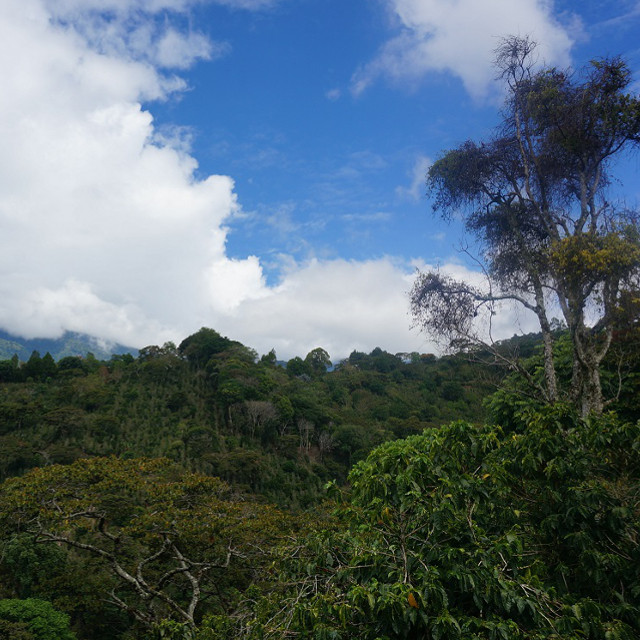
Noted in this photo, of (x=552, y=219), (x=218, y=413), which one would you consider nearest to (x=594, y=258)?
(x=552, y=219)

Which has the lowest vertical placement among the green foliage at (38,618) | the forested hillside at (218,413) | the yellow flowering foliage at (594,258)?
the green foliage at (38,618)

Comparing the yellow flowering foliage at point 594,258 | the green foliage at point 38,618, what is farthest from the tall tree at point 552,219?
the green foliage at point 38,618

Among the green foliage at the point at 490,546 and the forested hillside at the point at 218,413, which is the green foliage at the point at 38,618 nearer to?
the green foliage at the point at 490,546

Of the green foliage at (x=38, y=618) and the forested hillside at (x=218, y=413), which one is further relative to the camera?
the forested hillside at (x=218, y=413)

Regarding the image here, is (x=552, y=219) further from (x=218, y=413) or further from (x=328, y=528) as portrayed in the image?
(x=218, y=413)

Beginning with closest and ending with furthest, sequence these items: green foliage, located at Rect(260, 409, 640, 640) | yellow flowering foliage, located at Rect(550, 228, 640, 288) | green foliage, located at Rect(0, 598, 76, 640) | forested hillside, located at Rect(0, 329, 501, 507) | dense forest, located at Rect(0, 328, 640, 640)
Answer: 1. green foliage, located at Rect(260, 409, 640, 640)
2. dense forest, located at Rect(0, 328, 640, 640)
3. yellow flowering foliage, located at Rect(550, 228, 640, 288)
4. green foliage, located at Rect(0, 598, 76, 640)
5. forested hillside, located at Rect(0, 329, 501, 507)

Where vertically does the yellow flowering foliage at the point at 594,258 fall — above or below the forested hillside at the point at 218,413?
above

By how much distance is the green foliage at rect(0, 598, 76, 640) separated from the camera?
8398 millimetres

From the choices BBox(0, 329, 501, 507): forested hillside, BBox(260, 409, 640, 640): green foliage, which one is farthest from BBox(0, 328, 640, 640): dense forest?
BBox(0, 329, 501, 507): forested hillside

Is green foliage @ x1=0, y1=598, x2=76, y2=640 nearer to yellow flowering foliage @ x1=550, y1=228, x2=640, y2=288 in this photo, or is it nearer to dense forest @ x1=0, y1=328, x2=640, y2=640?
dense forest @ x1=0, y1=328, x2=640, y2=640

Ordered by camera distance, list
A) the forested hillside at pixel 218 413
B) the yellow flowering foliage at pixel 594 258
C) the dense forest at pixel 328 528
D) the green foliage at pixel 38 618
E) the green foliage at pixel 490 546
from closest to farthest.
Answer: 1. the green foliage at pixel 490 546
2. the dense forest at pixel 328 528
3. the yellow flowering foliage at pixel 594 258
4. the green foliage at pixel 38 618
5. the forested hillside at pixel 218 413

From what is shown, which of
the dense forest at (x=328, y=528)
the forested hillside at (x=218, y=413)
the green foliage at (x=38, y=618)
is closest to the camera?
the dense forest at (x=328, y=528)

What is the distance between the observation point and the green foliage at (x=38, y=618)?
840cm

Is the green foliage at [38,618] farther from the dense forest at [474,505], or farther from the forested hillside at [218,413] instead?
the forested hillside at [218,413]
